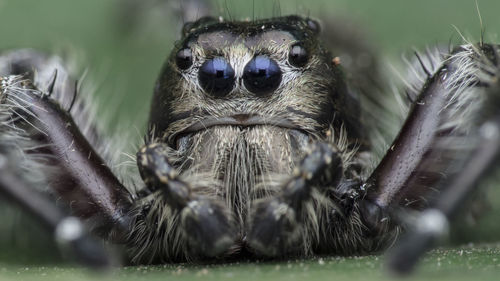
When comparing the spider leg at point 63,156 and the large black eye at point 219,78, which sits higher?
the large black eye at point 219,78

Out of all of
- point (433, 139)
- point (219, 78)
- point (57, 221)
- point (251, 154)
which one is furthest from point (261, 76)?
point (57, 221)

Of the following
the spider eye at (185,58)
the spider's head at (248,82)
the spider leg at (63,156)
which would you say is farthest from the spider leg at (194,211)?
the spider eye at (185,58)

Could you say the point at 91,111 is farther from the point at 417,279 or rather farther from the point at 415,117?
the point at 417,279

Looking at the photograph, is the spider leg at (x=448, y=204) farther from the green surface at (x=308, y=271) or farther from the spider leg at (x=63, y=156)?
the spider leg at (x=63, y=156)

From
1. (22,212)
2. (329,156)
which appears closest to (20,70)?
(22,212)

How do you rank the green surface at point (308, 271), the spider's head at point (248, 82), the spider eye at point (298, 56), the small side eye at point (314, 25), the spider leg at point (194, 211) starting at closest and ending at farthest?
1. the green surface at point (308, 271)
2. the spider leg at point (194, 211)
3. the spider's head at point (248, 82)
4. the spider eye at point (298, 56)
5. the small side eye at point (314, 25)

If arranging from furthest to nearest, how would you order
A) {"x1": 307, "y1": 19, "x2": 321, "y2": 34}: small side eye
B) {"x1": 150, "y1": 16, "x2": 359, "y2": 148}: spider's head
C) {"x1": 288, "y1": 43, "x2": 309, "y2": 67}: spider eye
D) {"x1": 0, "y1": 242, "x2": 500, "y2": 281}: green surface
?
{"x1": 307, "y1": 19, "x2": 321, "y2": 34}: small side eye
{"x1": 288, "y1": 43, "x2": 309, "y2": 67}: spider eye
{"x1": 150, "y1": 16, "x2": 359, "y2": 148}: spider's head
{"x1": 0, "y1": 242, "x2": 500, "y2": 281}: green surface

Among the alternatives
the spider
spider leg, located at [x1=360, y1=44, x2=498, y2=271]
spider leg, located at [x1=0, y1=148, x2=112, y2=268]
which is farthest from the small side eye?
spider leg, located at [x1=0, y1=148, x2=112, y2=268]

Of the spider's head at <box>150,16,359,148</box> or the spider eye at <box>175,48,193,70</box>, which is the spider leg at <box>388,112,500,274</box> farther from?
the spider eye at <box>175,48,193,70</box>
